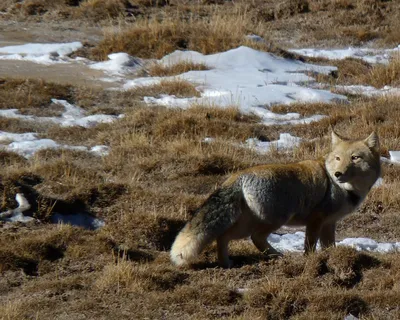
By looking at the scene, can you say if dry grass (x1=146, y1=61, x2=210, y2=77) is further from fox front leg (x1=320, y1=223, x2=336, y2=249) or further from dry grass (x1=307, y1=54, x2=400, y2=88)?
fox front leg (x1=320, y1=223, x2=336, y2=249)

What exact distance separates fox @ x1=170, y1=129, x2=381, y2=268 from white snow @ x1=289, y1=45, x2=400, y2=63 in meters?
12.0

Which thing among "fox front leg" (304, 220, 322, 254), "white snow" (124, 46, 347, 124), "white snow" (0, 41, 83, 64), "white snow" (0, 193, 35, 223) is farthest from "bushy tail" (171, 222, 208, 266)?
"white snow" (0, 41, 83, 64)

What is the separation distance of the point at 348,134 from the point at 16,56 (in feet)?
29.2

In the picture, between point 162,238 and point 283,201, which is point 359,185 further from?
point 162,238

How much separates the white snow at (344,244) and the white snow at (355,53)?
11.0 meters

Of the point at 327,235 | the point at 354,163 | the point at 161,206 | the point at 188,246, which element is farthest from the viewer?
the point at 161,206

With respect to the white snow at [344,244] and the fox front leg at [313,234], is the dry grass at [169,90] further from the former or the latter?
the fox front leg at [313,234]

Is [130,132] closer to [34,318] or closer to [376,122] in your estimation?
[376,122]

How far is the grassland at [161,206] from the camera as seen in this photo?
6.62m

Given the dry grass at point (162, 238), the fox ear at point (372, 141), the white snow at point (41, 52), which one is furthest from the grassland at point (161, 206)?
Result: the fox ear at point (372, 141)

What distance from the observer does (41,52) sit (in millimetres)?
19141

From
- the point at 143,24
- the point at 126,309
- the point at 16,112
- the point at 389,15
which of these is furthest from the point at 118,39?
the point at 126,309

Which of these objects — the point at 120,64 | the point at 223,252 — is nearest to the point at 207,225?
the point at 223,252

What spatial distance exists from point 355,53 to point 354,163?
13.2m
